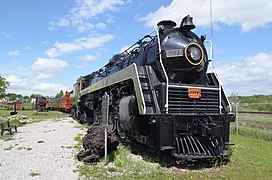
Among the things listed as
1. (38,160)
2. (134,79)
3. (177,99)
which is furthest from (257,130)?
(38,160)

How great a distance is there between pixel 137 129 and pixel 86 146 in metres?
1.62

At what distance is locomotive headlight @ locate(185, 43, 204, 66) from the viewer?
7.90m

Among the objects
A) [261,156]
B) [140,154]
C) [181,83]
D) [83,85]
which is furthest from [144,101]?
[83,85]

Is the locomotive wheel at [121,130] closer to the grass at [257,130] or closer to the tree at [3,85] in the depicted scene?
the grass at [257,130]

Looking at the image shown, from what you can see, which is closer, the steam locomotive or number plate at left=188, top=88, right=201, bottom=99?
the steam locomotive

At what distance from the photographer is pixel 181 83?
8.16 metres

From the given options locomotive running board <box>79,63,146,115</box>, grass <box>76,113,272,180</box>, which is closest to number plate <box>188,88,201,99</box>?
locomotive running board <box>79,63,146,115</box>

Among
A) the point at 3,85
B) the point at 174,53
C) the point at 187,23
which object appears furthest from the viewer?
the point at 3,85

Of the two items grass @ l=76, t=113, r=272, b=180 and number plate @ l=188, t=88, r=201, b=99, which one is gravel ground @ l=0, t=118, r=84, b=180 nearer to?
grass @ l=76, t=113, r=272, b=180

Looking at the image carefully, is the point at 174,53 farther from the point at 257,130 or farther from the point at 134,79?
the point at 257,130

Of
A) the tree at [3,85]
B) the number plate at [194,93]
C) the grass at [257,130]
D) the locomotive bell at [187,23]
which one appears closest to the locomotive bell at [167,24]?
the locomotive bell at [187,23]

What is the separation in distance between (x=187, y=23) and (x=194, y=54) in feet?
3.49

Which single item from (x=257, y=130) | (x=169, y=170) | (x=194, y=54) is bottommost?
(x=169, y=170)

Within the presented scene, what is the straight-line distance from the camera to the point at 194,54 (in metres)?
7.98
